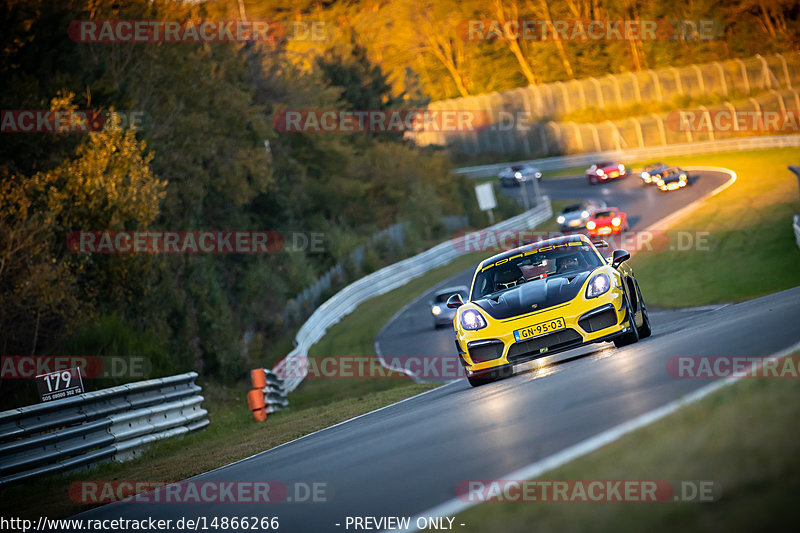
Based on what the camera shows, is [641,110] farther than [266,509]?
Yes

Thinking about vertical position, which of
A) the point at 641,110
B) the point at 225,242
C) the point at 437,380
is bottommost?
the point at 437,380

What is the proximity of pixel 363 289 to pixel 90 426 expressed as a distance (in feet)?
96.6

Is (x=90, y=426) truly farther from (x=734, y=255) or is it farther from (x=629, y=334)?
(x=734, y=255)

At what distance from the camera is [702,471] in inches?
164

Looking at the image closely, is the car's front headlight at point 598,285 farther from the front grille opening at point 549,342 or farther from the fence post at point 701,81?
the fence post at point 701,81

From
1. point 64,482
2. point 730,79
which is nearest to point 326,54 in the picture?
point 730,79

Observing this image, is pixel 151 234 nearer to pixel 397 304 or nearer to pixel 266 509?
pixel 397 304

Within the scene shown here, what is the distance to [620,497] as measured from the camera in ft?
14.0

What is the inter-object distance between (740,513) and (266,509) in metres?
3.69

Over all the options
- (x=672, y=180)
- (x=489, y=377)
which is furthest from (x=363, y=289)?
(x=489, y=377)

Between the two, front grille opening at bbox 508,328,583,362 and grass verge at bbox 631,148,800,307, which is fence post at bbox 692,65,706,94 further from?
front grille opening at bbox 508,328,583,362

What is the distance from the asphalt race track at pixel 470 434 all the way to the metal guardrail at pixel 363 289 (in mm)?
13585

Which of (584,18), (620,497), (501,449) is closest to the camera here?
(620,497)

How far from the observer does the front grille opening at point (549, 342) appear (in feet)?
35.3
